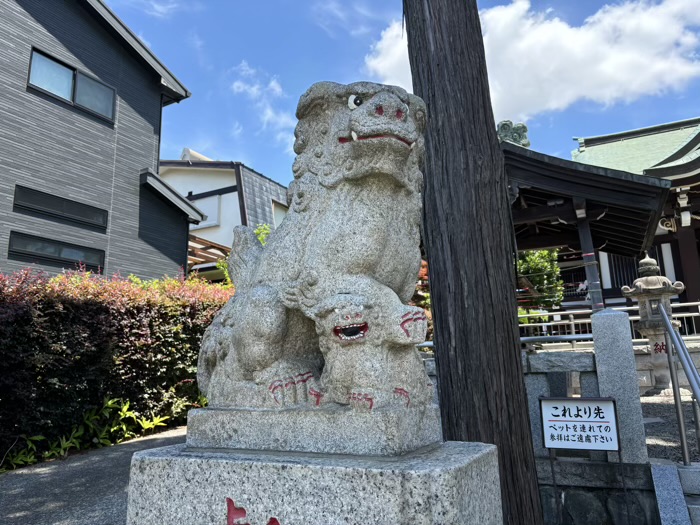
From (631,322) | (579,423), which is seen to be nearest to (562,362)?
(579,423)

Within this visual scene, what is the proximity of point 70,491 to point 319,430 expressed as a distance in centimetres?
438

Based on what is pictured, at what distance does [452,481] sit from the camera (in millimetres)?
1626

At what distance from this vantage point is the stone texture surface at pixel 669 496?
362cm

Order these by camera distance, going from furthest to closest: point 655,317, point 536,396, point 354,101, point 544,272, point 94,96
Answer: point 544,272, point 94,96, point 655,317, point 536,396, point 354,101

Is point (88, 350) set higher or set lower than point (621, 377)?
higher

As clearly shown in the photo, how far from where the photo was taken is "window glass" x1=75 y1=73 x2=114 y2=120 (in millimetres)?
10812

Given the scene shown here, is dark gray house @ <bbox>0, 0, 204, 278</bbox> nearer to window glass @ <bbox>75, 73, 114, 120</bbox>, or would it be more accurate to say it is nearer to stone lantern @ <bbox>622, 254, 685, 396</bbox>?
window glass @ <bbox>75, 73, 114, 120</bbox>

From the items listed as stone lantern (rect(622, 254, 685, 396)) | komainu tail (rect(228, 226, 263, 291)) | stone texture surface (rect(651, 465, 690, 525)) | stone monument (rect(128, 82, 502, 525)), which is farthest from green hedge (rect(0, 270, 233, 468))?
stone lantern (rect(622, 254, 685, 396))

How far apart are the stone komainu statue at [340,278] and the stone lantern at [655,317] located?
359 inches

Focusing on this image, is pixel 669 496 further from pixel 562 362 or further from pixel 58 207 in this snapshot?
pixel 58 207

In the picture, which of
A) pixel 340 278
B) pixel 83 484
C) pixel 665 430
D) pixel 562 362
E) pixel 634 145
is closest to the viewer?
pixel 340 278

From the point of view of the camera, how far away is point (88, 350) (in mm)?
6465

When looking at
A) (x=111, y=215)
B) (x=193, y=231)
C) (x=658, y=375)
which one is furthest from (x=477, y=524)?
(x=193, y=231)

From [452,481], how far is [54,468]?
5956 mm
